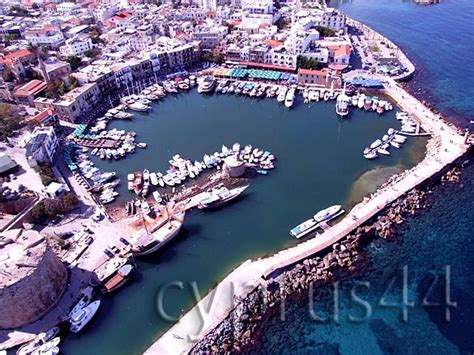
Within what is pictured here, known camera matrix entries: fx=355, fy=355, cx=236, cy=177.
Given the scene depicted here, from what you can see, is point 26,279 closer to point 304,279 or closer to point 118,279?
point 118,279

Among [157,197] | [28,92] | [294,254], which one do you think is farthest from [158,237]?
[28,92]

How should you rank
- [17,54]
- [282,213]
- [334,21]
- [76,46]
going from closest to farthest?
[282,213], [17,54], [76,46], [334,21]

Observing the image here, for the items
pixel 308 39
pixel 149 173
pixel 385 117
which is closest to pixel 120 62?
pixel 149 173

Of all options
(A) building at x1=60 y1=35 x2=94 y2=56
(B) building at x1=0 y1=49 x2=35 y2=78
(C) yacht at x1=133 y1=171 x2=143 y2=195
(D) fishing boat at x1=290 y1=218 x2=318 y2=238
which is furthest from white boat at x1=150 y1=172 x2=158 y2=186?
(A) building at x1=60 y1=35 x2=94 y2=56

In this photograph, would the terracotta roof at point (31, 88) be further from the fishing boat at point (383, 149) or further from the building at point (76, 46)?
the fishing boat at point (383, 149)

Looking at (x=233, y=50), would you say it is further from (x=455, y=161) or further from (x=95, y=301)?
(x=95, y=301)

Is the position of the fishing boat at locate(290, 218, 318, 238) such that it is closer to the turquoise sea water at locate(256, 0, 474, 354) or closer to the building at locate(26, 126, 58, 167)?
the turquoise sea water at locate(256, 0, 474, 354)
